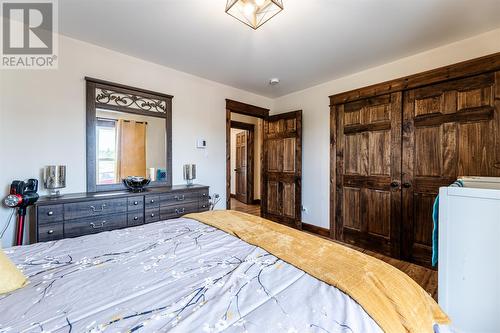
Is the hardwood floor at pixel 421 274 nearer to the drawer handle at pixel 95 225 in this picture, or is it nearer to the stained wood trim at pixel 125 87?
the drawer handle at pixel 95 225

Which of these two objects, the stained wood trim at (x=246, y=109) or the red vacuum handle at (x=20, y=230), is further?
the stained wood trim at (x=246, y=109)

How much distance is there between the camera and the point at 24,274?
92 cm

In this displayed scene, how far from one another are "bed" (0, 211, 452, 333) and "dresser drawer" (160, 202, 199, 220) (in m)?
1.40

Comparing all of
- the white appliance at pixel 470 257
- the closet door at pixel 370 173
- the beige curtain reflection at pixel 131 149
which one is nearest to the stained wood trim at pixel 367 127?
the closet door at pixel 370 173

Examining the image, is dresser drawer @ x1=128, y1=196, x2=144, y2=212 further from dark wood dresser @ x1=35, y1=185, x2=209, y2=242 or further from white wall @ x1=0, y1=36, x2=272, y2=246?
white wall @ x1=0, y1=36, x2=272, y2=246

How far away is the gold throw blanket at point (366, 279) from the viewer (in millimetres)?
763

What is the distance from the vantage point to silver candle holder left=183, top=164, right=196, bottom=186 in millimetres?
3184

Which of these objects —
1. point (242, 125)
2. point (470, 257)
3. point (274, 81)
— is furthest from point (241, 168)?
point (470, 257)

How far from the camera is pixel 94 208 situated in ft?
7.07

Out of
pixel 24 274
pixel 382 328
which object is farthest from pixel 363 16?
pixel 24 274

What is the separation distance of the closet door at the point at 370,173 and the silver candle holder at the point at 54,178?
3.47 metres

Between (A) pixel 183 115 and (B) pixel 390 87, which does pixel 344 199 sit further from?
(A) pixel 183 115

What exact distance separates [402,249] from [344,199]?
92 centimetres

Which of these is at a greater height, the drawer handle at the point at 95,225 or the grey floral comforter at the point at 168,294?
the grey floral comforter at the point at 168,294
